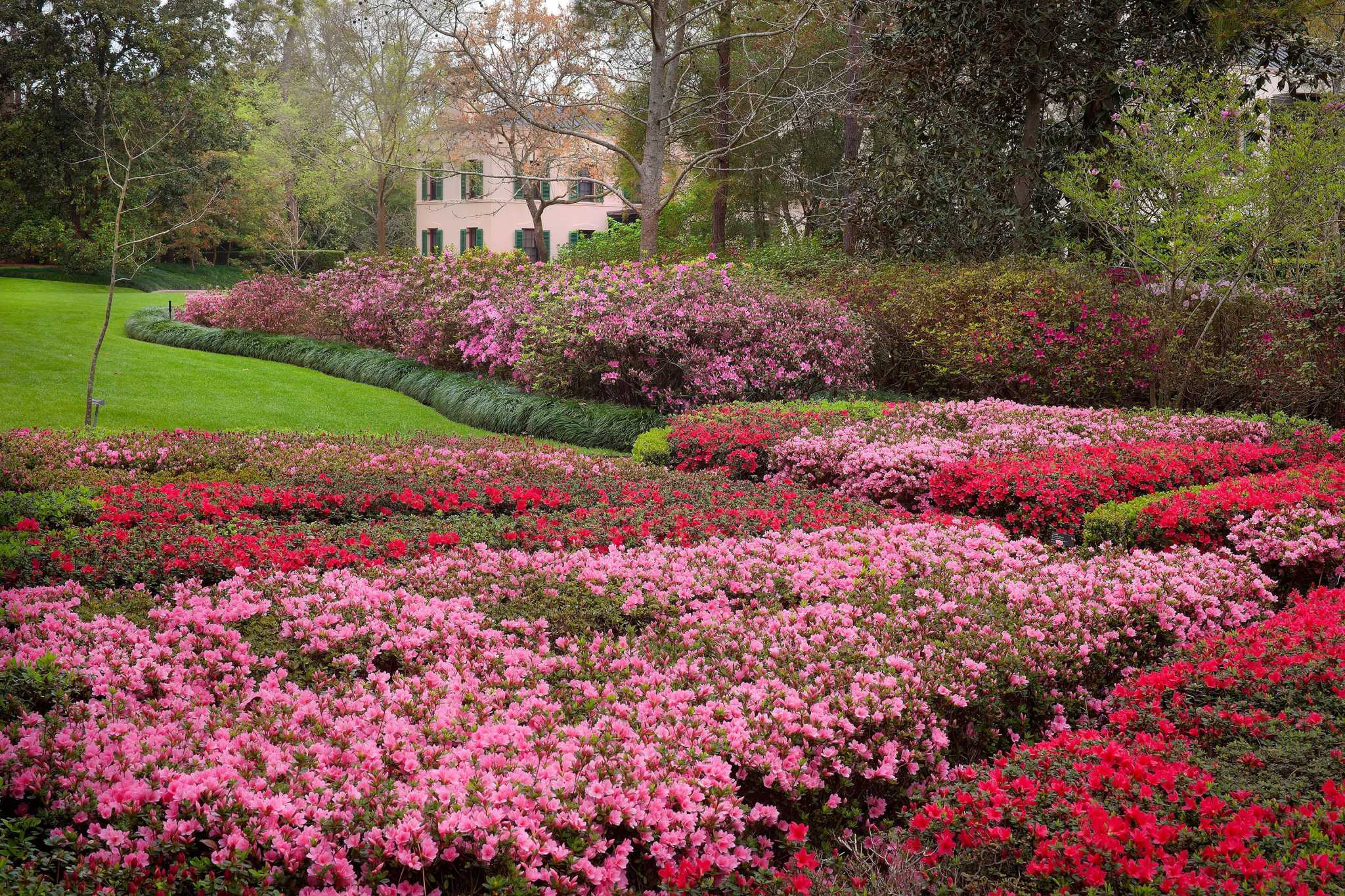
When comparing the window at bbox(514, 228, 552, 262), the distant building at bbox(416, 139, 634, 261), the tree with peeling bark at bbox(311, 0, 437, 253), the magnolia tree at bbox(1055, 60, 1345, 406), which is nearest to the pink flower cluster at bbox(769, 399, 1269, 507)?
the magnolia tree at bbox(1055, 60, 1345, 406)

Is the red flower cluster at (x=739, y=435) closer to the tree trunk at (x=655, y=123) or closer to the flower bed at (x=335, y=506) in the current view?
the flower bed at (x=335, y=506)

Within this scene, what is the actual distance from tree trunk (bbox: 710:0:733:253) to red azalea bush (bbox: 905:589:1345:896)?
16.2 metres

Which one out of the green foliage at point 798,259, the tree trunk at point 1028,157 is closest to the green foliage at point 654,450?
the green foliage at point 798,259

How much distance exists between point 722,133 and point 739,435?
13.6 meters

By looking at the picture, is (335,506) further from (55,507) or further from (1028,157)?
(1028,157)

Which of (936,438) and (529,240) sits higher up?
(529,240)

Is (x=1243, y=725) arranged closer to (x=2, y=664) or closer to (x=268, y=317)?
(x=2, y=664)

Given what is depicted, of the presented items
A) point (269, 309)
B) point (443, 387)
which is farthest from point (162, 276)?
point (443, 387)

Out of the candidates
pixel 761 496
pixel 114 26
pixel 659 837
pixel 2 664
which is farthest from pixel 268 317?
pixel 659 837

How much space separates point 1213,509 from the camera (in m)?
5.49

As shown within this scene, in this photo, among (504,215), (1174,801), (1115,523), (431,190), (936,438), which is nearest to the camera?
(1174,801)

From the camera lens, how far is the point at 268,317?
20.2 metres

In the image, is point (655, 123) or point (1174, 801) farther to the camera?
point (655, 123)

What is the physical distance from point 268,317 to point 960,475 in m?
17.6
